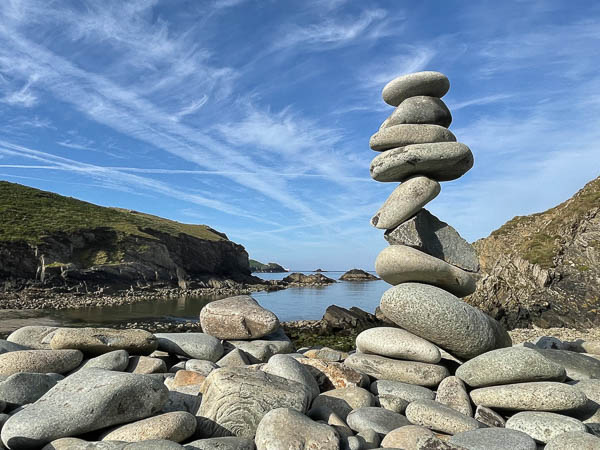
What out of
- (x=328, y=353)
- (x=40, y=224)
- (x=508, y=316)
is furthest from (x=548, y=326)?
(x=40, y=224)

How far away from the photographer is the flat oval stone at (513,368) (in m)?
6.29

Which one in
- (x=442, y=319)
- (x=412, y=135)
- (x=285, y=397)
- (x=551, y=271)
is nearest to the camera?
(x=285, y=397)

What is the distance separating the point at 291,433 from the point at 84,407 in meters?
2.24

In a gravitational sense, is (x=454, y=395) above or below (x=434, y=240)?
below

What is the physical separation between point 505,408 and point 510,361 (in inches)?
25.5

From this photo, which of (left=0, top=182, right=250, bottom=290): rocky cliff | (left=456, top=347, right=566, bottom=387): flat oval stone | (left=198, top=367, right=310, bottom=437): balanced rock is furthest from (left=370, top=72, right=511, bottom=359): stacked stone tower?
(left=0, top=182, right=250, bottom=290): rocky cliff

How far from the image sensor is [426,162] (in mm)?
8570

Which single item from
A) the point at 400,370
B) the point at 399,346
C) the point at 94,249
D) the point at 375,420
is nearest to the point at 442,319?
the point at 399,346

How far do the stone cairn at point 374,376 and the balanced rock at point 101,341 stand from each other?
2cm

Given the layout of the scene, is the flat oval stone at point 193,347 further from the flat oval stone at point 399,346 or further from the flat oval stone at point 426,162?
the flat oval stone at point 426,162

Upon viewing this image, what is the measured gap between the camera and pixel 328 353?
9.42 metres

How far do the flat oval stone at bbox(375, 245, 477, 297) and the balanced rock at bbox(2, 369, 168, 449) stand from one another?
4674 mm

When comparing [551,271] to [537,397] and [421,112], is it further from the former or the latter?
[537,397]

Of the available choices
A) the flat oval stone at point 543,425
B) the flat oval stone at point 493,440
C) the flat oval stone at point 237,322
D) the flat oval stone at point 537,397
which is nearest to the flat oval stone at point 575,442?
the flat oval stone at point 493,440
